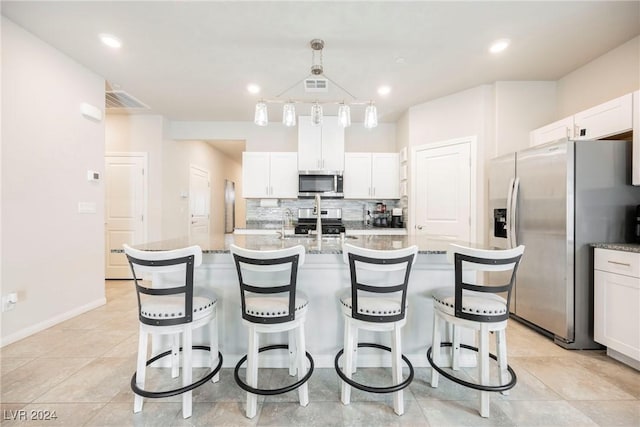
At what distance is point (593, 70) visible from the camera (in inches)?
113

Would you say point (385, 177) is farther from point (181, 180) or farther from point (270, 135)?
point (181, 180)

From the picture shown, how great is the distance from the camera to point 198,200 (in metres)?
5.66

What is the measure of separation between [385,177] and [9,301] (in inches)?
179

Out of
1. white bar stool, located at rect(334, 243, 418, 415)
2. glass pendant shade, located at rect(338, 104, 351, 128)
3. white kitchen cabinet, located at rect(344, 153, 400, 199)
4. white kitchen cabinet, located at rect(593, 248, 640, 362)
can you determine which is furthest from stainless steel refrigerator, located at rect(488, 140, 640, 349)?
white kitchen cabinet, located at rect(344, 153, 400, 199)

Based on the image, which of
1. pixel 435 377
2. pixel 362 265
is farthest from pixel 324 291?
pixel 435 377

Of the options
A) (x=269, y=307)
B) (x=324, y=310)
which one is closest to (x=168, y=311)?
(x=269, y=307)

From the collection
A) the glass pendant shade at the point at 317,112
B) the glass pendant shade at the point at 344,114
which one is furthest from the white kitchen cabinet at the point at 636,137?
the glass pendant shade at the point at 317,112

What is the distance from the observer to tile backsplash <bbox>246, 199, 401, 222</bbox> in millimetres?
4859

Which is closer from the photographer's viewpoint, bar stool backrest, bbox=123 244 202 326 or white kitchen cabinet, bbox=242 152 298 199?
bar stool backrest, bbox=123 244 202 326

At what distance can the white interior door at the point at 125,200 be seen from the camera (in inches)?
173

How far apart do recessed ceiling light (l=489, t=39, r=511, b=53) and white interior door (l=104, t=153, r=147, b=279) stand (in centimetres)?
487

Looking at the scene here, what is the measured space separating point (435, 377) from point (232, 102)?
396 centimetres

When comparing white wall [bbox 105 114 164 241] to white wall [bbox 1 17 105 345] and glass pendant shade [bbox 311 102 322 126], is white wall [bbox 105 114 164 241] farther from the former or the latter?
glass pendant shade [bbox 311 102 322 126]

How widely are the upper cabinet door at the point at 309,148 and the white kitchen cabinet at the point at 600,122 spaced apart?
2920mm
